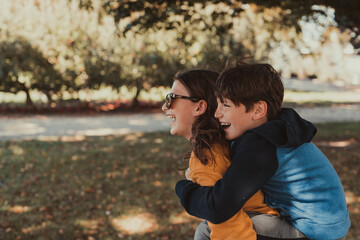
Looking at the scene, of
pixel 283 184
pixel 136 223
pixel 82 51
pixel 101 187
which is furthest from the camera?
pixel 82 51

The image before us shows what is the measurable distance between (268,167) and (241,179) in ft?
0.41

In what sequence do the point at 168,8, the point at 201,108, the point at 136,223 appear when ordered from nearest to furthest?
Result: the point at 201,108
the point at 136,223
the point at 168,8

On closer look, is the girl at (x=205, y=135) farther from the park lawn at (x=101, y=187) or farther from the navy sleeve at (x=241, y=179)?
the park lawn at (x=101, y=187)

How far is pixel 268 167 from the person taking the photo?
58.6 inches

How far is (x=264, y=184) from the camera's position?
5.38ft

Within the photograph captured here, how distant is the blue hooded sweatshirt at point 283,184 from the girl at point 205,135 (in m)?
0.06

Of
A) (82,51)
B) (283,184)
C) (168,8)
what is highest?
(168,8)

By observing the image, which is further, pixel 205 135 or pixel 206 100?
pixel 206 100

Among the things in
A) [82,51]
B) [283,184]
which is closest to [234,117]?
[283,184]

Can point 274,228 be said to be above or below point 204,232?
above

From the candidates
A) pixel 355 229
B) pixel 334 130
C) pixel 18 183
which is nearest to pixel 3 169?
pixel 18 183

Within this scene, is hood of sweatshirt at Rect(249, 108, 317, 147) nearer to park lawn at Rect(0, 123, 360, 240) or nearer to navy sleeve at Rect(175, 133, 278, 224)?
navy sleeve at Rect(175, 133, 278, 224)

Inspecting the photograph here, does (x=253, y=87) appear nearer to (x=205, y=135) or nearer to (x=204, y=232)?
(x=205, y=135)

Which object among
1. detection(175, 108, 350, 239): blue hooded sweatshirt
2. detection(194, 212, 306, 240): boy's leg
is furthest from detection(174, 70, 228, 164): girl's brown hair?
detection(194, 212, 306, 240): boy's leg
